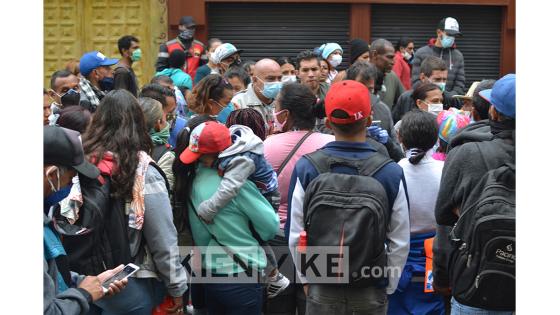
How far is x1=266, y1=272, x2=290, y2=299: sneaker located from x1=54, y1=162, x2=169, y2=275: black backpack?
124cm

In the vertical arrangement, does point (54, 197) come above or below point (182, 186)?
above

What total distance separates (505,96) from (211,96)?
10.5 ft

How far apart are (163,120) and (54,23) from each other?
1003 centimetres

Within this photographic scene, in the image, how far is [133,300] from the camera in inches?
217

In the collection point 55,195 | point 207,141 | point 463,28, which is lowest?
point 55,195

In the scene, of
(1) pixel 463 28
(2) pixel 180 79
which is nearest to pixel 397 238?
(2) pixel 180 79

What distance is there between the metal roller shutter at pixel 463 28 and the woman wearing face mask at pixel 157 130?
10411mm

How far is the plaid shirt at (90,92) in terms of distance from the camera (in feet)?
30.6

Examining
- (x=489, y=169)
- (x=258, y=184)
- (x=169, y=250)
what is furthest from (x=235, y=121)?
(x=489, y=169)

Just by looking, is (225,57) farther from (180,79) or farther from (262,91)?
(262,91)

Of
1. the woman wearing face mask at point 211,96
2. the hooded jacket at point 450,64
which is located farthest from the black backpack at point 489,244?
the hooded jacket at point 450,64

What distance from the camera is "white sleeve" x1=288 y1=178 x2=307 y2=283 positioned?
5355mm

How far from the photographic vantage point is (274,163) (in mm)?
6629

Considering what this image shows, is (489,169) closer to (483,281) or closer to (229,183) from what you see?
(483,281)
